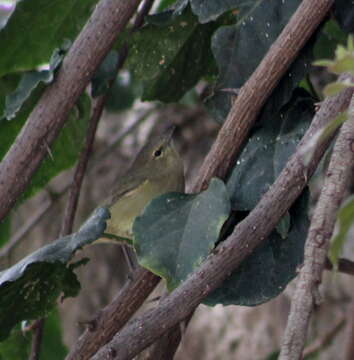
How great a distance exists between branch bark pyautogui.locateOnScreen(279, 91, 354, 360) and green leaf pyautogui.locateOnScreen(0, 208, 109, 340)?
1.49ft

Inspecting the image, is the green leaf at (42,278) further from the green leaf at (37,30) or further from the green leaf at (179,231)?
the green leaf at (37,30)

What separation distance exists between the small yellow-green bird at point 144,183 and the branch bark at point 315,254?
2.05 feet

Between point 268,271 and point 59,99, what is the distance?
535mm

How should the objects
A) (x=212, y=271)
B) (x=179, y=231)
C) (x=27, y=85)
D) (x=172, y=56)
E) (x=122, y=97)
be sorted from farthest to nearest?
(x=122, y=97) < (x=172, y=56) < (x=27, y=85) < (x=179, y=231) < (x=212, y=271)

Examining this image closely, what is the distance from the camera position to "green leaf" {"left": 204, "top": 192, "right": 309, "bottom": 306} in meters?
1.74

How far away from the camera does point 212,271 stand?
59.0 inches

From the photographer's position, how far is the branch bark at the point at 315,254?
1.21 m

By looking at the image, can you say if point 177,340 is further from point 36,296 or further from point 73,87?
point 73,87

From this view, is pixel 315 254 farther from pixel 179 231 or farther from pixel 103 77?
pixel 103 77

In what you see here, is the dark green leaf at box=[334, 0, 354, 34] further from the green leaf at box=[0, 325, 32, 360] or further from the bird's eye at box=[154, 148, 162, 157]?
the green leaf at box=[0, 325, 32, 360]

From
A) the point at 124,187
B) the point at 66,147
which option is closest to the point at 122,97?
the point at 66,147

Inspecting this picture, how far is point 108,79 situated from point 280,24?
1.42ft

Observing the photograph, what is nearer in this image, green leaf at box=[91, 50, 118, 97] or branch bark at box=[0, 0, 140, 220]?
branch bark at box=[0, 0, 140, 220]

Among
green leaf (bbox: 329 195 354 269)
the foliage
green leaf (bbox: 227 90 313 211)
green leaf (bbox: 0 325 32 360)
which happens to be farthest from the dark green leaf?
green leaf (bbox: 0 325 32 360)
